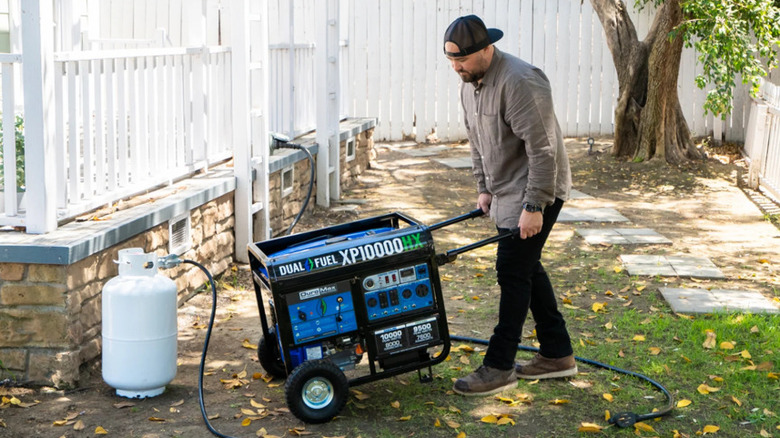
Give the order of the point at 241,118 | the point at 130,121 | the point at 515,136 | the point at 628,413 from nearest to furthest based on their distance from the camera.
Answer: the point at 628,413 < the point at 515,136 < the point at 130,121 < the point at 241,118

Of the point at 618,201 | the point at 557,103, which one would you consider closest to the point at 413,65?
the point at 557,103

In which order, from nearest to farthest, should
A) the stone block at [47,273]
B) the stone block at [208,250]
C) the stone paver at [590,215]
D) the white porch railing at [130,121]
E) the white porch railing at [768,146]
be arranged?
the stone block at [47,273] → the white porch railing at [130,121] → the stone block at [208,250] → the stone paver at [590,215] → the white porch railing at [768,146]

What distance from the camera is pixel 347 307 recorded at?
175 inches

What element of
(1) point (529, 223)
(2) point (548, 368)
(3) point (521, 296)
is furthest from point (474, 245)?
(2) point (548, 368)

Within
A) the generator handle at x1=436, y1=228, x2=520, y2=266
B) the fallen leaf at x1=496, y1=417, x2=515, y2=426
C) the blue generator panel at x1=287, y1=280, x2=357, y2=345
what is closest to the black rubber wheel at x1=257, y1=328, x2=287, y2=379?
the blue generator panel at x1=287, y1=280, x2=357, y2=345

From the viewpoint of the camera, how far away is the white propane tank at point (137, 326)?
14.9 ft

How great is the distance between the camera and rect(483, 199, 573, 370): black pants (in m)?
4.58

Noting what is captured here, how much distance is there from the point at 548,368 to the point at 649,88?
25.0 ft

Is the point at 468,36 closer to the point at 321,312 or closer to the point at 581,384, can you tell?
the point at 321,312

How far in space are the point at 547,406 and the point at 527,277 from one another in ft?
2.13

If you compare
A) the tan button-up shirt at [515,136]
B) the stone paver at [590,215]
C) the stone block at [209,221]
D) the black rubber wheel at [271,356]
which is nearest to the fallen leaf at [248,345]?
the black rubber wheel at [271,356]

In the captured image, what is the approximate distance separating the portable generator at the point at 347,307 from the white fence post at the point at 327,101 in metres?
5.15

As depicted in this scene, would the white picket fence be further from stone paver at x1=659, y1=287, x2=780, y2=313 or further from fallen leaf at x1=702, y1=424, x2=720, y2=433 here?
stone paver at x1=659, y1=287, x2=780, y2=313

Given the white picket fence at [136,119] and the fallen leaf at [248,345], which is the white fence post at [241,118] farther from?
the fallen leaf at [248,345]
